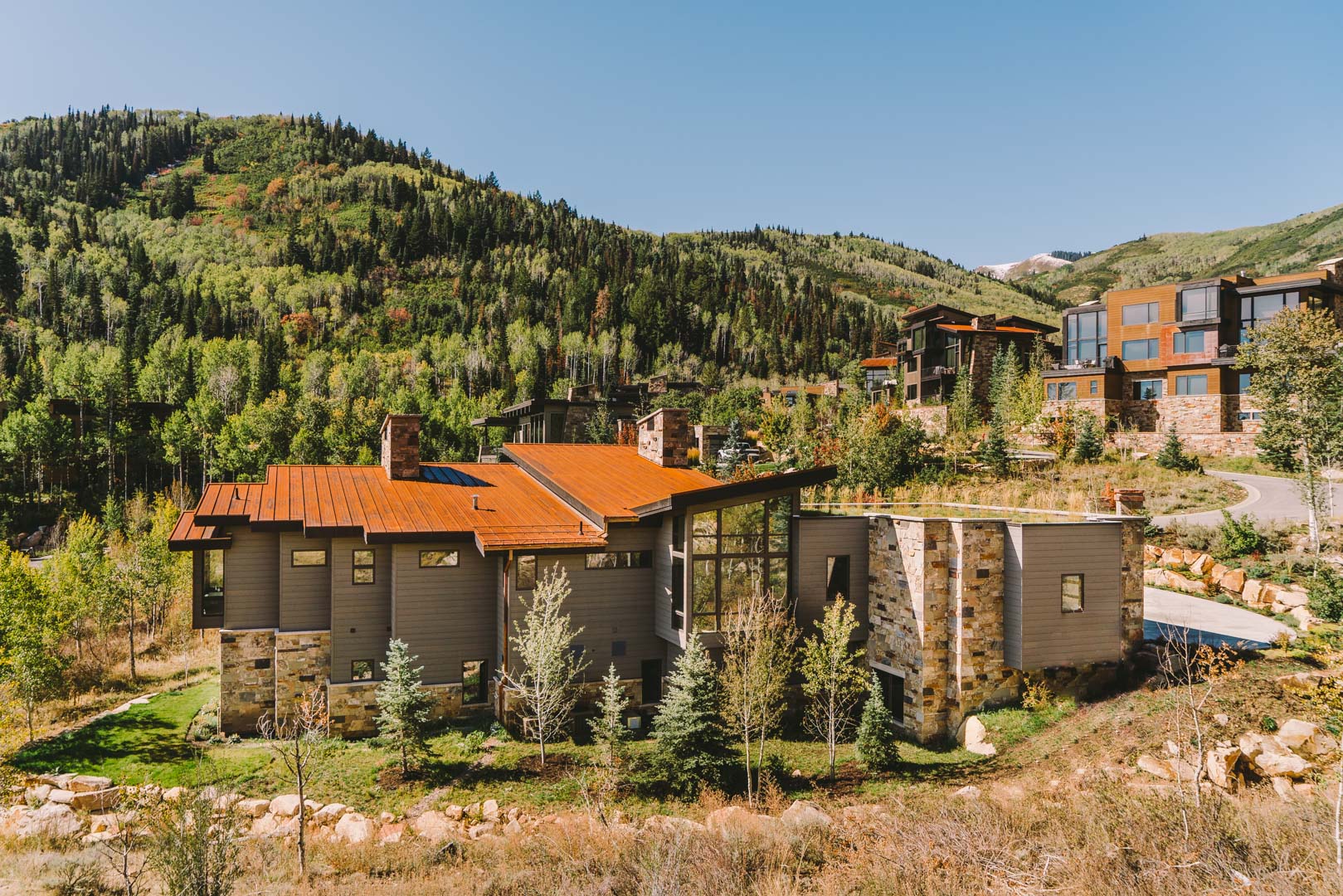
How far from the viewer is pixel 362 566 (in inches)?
651

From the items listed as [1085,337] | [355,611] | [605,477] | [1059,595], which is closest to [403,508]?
[355,611]

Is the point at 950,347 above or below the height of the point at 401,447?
above

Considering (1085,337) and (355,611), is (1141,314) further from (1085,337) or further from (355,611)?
(355,611)

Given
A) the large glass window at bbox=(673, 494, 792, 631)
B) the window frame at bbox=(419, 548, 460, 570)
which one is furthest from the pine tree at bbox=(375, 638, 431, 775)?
the large glass window at bbox=(673, 494, 792, 631)

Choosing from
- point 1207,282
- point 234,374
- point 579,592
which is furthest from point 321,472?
point 234,374

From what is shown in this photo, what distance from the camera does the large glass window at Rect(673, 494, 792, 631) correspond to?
15.4 m

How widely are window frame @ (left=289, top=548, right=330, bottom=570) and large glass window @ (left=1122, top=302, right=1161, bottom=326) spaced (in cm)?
4377

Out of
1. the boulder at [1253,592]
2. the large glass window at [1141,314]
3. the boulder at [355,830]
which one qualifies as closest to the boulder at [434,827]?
the boulder at [355,830]

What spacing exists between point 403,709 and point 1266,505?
29071 millimetres

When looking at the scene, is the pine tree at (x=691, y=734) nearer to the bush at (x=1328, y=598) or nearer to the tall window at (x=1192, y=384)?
the bush at (x=1328, y=598)

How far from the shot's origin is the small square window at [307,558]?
54.5 feet

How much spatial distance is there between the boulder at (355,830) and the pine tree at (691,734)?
200 inches

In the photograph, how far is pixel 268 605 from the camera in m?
16.8

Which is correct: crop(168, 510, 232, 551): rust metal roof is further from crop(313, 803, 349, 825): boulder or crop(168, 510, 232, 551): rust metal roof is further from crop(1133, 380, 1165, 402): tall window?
crop(1133, 380, 1165, 402): tall window
